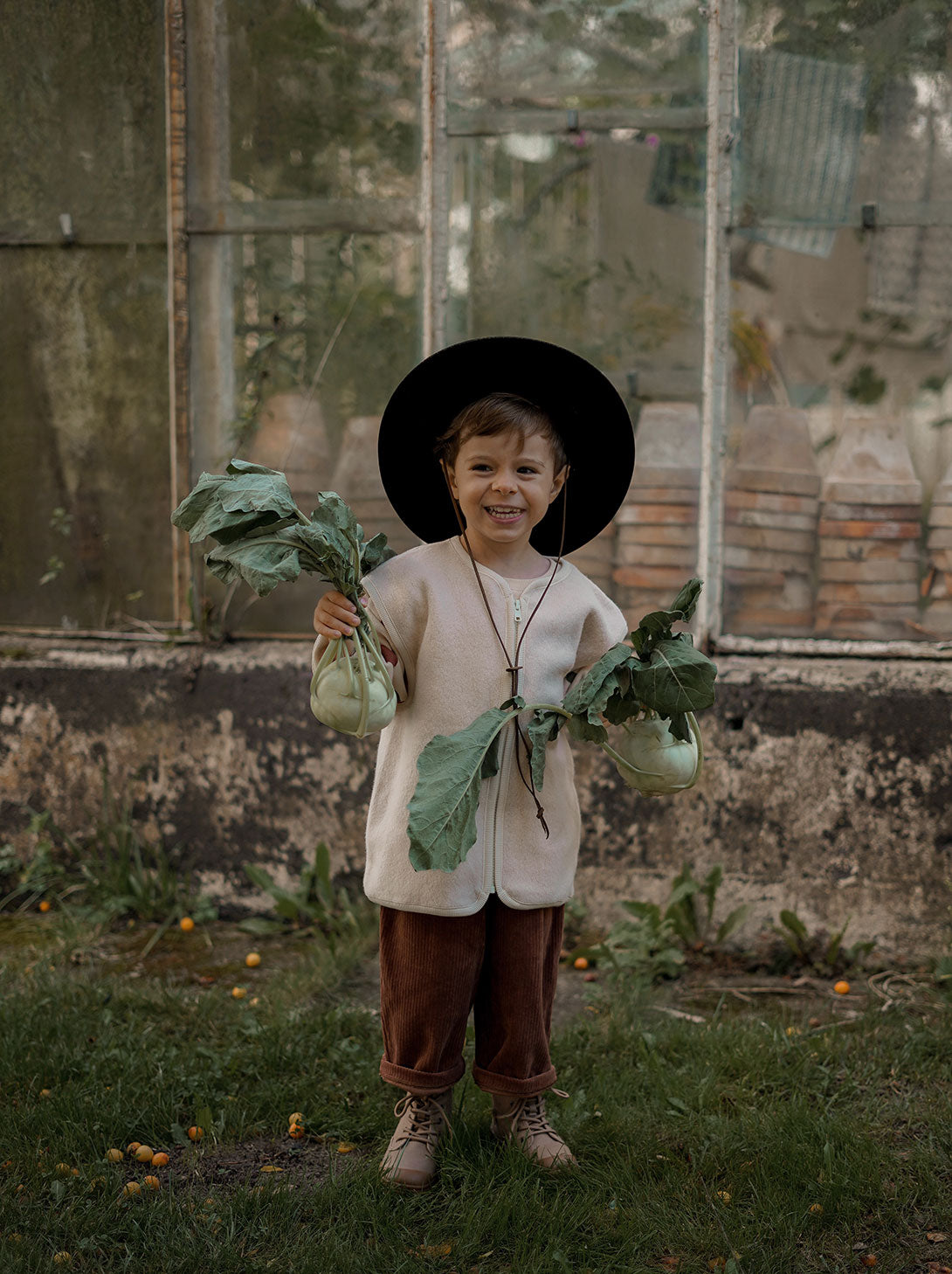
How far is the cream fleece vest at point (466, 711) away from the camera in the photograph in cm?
250

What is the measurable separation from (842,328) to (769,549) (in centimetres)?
76

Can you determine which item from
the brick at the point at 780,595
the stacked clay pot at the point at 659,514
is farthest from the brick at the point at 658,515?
the brick at the point at 780,595

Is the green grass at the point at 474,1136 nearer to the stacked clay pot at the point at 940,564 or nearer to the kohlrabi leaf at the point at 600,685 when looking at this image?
the kohlrabi leaf at the point at 600,685

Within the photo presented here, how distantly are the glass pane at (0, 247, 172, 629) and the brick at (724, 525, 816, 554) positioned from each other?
6.68 ft

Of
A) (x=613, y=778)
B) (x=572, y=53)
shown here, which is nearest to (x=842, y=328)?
(x=572, y=53)

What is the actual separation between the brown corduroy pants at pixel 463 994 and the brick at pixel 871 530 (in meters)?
2.00

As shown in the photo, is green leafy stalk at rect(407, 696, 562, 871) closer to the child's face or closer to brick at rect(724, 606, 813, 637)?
the child's face

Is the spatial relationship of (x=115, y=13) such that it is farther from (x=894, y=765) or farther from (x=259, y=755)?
(x=894, y=765)

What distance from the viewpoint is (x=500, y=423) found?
2463 mm

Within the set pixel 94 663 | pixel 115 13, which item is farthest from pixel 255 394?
pixel 115 13

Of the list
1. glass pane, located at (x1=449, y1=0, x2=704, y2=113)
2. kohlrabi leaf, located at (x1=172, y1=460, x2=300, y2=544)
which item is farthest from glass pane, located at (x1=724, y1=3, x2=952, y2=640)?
kohlrabi leaf, located at (x1=172, y1=460, x2=300, y2=544)

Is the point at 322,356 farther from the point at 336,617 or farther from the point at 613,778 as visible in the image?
the point at 336,617

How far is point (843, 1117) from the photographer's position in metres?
2.81

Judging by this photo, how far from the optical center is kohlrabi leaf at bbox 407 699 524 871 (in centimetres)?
222
